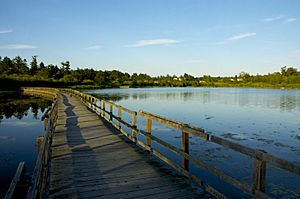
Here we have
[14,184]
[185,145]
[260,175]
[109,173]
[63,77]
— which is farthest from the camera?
[63,77]

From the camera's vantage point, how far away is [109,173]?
564 centimetres

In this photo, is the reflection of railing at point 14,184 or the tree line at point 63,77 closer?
the reflection of railing at point 14,184

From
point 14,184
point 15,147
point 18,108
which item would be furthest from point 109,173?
point 18,108

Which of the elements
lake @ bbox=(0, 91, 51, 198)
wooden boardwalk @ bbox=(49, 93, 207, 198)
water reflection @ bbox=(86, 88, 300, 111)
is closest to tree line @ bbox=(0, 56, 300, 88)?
water reflection @ bbox=(86, 88, 300, 111)

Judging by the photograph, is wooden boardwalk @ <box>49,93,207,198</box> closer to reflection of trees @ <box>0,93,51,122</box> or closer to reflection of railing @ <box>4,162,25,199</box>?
reflection of railing @ <box>4,162,25,199</box>

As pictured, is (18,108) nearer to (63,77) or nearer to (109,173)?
(109,173)

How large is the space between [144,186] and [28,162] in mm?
6680

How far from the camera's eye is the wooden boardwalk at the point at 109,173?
4.62 m

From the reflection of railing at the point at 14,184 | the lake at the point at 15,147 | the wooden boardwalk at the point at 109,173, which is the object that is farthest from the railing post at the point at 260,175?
the lake at the point at 15,147

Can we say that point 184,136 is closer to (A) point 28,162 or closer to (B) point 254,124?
(A) point 28,162

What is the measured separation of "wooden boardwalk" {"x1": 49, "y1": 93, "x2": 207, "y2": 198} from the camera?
4617mm

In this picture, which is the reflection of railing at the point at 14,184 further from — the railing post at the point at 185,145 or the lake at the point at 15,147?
the lake at the point at 15,147

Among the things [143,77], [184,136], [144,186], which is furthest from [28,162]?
[143,77]

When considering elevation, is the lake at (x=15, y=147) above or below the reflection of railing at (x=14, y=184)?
below
